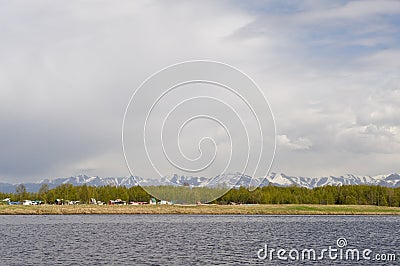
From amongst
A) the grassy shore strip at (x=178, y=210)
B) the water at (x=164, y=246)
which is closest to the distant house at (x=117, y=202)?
the grassy shore strip at (x=178, y=210)

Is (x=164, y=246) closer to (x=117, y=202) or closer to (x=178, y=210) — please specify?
(x=178, y=210)

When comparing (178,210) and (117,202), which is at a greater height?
(117,202)

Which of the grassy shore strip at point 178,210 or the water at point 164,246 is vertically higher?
the grassy shore strip at point 178,210

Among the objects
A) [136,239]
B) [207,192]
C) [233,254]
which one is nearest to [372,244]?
[233,254]

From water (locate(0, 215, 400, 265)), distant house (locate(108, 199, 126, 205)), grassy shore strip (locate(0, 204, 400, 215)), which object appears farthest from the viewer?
distant house (locate(108, 199, 126, 205))

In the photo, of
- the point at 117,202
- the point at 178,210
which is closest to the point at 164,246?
the point at 178,210

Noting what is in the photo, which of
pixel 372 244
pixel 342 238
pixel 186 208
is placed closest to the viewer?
pixel 372 244

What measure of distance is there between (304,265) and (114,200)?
15411 centimetres

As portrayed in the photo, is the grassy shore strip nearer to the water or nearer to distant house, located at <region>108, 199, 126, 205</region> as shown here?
distant house, located at <region>108, 199, 126, 205</region>

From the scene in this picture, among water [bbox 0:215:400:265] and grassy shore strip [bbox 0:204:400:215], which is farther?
grassy shore strip [bbox 0:204:400:215]

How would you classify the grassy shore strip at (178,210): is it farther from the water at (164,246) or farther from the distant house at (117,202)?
the water at (164,246)

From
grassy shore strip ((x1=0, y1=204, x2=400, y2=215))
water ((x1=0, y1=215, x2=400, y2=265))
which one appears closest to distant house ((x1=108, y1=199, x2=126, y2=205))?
grassy shore strip ((x1=0, y1=204, x2=400, y2=215))

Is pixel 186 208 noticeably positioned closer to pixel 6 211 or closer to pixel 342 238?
pixel 6 211

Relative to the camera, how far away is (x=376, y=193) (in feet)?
655
